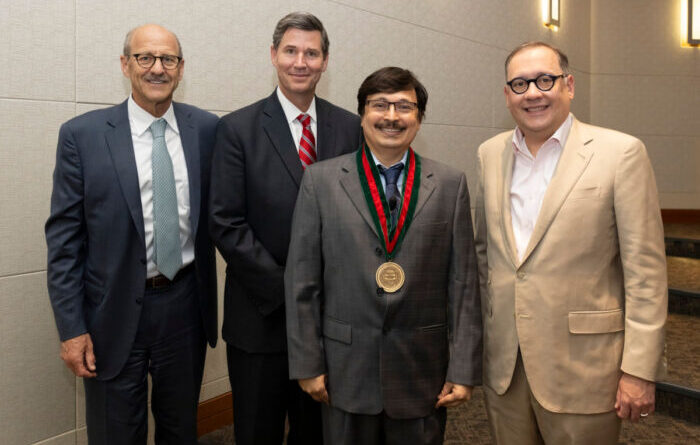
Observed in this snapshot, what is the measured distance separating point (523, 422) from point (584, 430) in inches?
7.3

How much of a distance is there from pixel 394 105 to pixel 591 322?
88cm

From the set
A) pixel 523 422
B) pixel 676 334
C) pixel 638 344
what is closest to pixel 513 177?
pixel 638 344

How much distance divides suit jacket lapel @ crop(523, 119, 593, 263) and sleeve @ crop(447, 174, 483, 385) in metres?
0.18

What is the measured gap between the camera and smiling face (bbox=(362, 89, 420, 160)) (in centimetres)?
177

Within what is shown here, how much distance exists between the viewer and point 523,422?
1896 mm

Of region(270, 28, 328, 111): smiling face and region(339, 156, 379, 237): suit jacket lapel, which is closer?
region(339, 156, 379, 237): suit jacket lapel

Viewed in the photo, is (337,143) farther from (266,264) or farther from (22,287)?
(22,287)

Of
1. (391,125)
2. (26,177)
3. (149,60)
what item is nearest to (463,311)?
(391,125)

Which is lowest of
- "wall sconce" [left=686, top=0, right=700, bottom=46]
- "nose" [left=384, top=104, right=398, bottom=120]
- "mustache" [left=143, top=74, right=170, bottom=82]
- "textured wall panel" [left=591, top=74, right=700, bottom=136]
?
"nose" [left=384, top=104, right=398, bottom=120]

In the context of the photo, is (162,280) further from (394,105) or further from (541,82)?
(541,82)

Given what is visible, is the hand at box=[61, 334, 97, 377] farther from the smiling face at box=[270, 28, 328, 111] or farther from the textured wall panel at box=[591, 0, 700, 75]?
the textured wall panel at box=[591, 0, 700, 75]

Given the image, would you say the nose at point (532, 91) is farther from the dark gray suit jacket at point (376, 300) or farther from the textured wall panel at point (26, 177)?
the textured wall panel at point (26, 177)

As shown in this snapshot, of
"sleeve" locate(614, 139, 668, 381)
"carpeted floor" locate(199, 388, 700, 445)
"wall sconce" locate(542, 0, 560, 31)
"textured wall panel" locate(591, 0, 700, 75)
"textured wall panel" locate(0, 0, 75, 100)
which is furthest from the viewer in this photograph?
"textured wall panel" locate(591, 0, 700, 75)

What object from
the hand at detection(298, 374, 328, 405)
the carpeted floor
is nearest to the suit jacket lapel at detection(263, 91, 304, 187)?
the hand at detection(298, 374, 328, 405)
